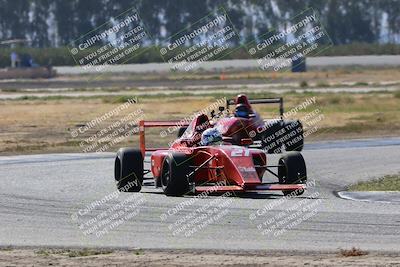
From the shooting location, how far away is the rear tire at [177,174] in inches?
686

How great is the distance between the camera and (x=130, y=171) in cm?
1898

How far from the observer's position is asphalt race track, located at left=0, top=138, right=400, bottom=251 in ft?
43.5

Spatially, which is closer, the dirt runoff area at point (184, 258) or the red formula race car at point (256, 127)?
the dirt runoff area at point (184, 258)

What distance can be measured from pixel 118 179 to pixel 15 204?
113 inches

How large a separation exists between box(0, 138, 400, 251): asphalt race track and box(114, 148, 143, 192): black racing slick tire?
212 millimetres

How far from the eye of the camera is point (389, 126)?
35281 mm

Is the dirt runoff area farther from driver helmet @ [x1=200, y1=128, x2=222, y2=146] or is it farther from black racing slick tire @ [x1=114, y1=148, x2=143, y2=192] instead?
black racing slick tire @ [x1=114, y1=148, x2=143, y2=192]

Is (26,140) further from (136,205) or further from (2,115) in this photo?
(136,205)

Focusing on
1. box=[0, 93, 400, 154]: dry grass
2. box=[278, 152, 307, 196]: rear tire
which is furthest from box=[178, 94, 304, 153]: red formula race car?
box=[0, 93, 400, 154]: dry grass

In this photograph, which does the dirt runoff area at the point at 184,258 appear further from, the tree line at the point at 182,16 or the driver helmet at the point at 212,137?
the tree line at the point at 182,16

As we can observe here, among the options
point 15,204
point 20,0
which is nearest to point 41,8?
point 20,0

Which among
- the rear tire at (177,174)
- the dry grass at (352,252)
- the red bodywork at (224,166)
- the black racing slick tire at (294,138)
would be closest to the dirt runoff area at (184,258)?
the dry grass at (352,252)

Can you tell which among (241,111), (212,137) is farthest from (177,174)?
(241,111)

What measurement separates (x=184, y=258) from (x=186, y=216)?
325 cm
